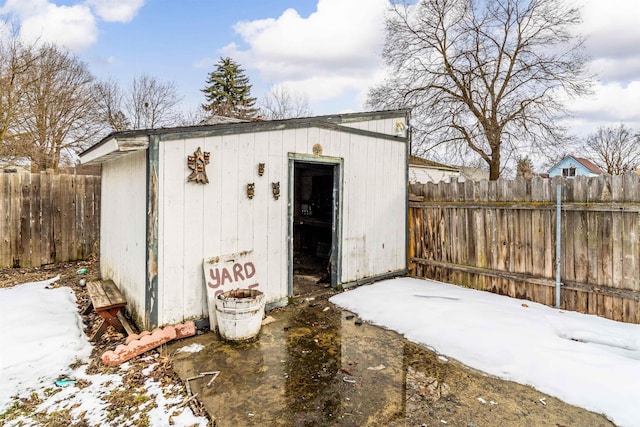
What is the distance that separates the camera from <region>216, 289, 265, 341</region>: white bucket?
11.3 feet

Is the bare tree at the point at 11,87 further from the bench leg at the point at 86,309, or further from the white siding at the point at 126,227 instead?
the bench leg at the point at 86,309

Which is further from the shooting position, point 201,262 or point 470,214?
point 470,214

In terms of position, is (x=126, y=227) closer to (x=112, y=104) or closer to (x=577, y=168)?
(x=112, y=104)

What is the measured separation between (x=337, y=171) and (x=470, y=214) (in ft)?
7.27

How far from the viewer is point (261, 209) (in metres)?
4.31

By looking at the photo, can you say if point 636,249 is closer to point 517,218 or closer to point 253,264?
point 517,218

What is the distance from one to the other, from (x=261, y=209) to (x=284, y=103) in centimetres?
2095

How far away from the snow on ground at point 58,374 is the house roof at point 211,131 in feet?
6.39

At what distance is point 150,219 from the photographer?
3430 millimetres

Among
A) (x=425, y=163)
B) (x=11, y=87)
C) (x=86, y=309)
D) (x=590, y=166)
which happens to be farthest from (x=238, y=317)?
(x=590, y=166)

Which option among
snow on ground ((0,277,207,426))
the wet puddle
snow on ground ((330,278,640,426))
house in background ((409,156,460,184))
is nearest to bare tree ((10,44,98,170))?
snow on ground ((0,277,207,426))

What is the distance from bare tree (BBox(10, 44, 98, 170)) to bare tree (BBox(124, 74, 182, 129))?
171 inches

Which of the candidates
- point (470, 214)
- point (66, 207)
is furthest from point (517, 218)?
point (66, 207)

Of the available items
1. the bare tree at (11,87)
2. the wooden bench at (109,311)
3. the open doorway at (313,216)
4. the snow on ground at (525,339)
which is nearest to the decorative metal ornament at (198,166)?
the wooden bench at (109,311)
